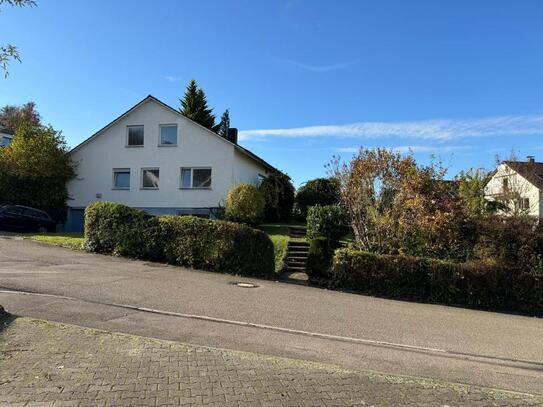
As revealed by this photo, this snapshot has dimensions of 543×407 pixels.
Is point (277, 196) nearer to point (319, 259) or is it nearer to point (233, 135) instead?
point (233, 135)

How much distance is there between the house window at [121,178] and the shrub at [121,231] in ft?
41.8

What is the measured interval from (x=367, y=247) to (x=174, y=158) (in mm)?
15155

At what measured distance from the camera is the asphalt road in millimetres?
6977

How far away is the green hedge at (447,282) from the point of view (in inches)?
539

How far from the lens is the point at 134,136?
29.7 metres

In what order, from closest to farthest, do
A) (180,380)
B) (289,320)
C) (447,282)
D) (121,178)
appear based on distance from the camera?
(180,380) → (289,320) → (447,282) → (121,178)

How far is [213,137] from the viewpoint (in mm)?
28031

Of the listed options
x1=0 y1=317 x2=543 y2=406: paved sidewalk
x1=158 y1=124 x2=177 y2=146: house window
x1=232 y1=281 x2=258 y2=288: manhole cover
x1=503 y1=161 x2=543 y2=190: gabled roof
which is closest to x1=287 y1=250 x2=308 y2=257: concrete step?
x1=232 y1=281 x2=258 y2=288: manhole cover

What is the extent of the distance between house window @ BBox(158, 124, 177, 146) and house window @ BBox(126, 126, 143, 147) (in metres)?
1.35

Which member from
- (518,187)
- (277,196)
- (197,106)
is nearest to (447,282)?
(277,196)

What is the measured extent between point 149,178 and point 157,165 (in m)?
1.02

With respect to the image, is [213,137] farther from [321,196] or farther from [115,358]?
[115,358]

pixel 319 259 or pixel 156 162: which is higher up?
pixel 156 162

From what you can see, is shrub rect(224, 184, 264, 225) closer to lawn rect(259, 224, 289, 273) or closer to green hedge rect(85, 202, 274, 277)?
lawn rect(259, 224, 289, 273)
